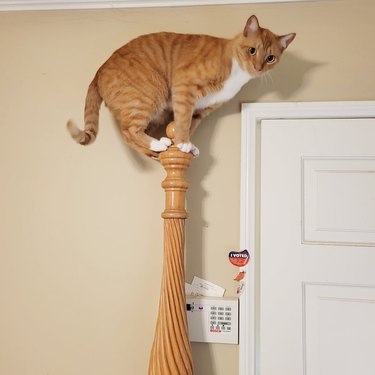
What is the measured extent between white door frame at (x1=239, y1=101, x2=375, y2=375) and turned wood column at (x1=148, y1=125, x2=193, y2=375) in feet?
0.66

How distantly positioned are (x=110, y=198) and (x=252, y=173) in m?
0.45

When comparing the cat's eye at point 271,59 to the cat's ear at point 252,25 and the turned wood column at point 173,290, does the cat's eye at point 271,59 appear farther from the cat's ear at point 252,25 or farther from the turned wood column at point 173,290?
the turned wood column at point 173,290

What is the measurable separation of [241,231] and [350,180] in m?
0.36

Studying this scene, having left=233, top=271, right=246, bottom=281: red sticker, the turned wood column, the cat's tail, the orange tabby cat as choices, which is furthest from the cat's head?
left=233, top=271, right=246, bottom=281: red sticker

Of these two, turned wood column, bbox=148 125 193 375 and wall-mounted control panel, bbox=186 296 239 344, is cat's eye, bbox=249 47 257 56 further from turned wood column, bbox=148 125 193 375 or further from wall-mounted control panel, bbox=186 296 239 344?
wall-mounted control panel, bbox=186 296 239 344

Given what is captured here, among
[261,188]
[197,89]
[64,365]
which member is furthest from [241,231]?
[64,365]

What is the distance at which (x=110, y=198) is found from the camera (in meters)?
1.27

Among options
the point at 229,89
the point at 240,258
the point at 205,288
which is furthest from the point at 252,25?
the point at 205,288

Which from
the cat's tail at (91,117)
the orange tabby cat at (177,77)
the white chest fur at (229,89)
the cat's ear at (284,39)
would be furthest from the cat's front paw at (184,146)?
the cat's ear at (284,39)

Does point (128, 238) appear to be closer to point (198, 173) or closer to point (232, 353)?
point (198, 173)

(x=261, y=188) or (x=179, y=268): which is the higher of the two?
(x=261, y=188)

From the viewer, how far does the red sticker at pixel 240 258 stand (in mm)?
1184

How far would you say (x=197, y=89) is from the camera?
1.10 metres

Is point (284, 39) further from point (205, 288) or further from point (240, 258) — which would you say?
point (205, 288)
